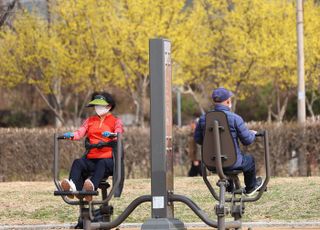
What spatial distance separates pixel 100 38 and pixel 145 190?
590 inches

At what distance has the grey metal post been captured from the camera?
10.7 meters

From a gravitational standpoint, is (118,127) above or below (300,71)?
below

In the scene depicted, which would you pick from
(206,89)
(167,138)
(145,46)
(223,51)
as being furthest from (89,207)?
(206,89)

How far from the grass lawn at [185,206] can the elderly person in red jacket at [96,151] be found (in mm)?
2887

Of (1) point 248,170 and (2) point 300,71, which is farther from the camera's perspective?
(2) point 300,71

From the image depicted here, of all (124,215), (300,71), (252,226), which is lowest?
(252,226)

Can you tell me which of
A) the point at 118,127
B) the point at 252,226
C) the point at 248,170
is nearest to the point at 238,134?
the point at 248,170

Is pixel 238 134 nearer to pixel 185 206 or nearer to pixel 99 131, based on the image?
pixel 99 131

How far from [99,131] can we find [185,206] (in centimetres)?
416

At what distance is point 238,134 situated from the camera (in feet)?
35.3

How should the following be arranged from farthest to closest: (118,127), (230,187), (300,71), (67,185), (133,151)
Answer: (300,71) < (133,151) < (118,127) < (230,187) < (67,185)

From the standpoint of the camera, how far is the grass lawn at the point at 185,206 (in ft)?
47.0

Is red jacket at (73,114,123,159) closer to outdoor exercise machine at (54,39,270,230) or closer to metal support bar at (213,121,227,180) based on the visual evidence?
outdoor exercise machine at (54,39,270,230)

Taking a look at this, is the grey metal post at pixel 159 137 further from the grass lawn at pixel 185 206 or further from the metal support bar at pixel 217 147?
the grass lawn at pixel 185 206
